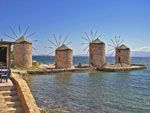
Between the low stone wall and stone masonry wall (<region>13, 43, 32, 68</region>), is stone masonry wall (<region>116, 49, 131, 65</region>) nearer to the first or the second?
stone masonry wall (<region>13, 43, 32, 68</region>)

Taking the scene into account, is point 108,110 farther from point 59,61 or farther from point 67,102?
point 59,61

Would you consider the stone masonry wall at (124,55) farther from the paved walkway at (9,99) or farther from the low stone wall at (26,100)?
the low stone wall at (26,100)

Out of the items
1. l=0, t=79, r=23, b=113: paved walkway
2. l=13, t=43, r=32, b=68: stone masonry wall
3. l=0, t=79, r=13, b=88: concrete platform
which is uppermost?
l=13, t=43, r=32, b=68: stone masonry wall

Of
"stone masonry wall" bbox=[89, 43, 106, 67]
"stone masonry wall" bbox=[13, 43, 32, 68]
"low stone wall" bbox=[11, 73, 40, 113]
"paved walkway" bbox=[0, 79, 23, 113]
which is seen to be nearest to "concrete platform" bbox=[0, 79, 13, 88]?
"paved walkway" bbox=[0, 79, 23, 113]

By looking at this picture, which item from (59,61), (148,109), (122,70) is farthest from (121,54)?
(148,109)

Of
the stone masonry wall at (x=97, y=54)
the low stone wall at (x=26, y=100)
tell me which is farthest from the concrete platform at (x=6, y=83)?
the stone masonry wall at (x=97, y=54)

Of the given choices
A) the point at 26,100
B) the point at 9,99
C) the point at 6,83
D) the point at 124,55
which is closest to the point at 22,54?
the point at 124,55

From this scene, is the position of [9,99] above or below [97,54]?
below

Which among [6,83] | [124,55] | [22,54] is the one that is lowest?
[6,83]

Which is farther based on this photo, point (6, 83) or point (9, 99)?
point (6, 83)

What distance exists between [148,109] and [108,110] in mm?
2319

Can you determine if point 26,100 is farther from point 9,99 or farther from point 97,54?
point 97,54

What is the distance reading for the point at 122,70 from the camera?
43.3 m

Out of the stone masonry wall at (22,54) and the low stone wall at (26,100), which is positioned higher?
the stone masonry wall at (22,54)
